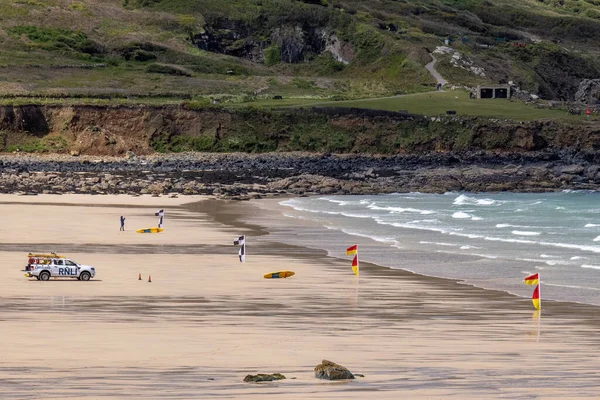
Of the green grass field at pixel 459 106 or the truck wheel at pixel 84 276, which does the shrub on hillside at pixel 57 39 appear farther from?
the truck wheel at pixel 84 276

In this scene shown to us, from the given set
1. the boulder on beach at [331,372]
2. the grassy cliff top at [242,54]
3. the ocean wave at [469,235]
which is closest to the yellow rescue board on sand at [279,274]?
the boulder on beach at [331,372]

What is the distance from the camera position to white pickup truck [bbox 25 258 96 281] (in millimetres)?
33344

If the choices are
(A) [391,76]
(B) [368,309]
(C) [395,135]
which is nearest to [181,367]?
(B) [368,309]

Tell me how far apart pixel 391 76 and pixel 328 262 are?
10293 cm

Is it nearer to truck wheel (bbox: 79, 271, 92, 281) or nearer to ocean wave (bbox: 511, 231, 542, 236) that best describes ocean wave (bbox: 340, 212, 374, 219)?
ocean wave (bbox: 511, 231, 542, 236)

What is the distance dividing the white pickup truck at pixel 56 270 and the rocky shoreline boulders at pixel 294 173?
39.5 metres

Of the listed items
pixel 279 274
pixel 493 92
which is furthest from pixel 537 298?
pixel 493 92

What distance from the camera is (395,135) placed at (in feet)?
336

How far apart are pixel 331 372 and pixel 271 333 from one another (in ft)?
16.5

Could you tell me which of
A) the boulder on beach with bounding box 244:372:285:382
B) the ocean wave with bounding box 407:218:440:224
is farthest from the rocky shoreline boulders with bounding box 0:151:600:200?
the boulder on beach with bounding box 244:372:285:382

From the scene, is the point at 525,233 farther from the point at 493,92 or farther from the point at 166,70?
the point at 166,70

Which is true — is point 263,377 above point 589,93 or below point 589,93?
below

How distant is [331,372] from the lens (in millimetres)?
19641

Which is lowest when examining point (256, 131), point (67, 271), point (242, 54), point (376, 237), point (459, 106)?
point (376, 237)
